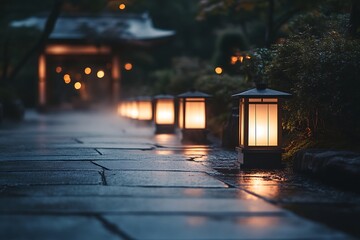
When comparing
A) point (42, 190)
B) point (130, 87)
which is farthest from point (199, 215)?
point (130, 87)

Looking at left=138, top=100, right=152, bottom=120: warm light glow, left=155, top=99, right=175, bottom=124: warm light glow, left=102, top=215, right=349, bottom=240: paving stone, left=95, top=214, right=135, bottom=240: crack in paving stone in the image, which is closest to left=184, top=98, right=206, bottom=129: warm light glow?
left=155, top=99, right=175, bottom=124: warm light glow

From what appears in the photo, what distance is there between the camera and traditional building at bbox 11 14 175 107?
42.8 meters

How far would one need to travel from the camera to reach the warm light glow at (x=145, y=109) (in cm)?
2642

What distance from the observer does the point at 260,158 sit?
35.2 ft

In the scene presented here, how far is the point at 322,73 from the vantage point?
33.7 feet

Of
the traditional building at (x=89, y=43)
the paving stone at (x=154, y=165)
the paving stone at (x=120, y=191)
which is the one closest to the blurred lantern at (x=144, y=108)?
the paving stone at (x=154, y=165)

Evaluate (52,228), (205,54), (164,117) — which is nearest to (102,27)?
(205,54)

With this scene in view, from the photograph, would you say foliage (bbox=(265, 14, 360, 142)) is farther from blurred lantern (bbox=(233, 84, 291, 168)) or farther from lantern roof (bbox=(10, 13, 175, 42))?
lantern roof (bbox=(10, 13, 175, 42))

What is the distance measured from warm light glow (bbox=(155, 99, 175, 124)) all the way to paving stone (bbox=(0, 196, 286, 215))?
13.6 m

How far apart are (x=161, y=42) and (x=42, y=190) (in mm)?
36223

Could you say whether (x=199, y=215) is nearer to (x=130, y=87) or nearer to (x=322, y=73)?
(x=322, y=73)

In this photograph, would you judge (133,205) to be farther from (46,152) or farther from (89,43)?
(89,43)

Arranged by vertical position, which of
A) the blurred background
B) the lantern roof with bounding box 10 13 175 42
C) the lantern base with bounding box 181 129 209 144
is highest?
the lantern roof with bounding box 10 13 175 42

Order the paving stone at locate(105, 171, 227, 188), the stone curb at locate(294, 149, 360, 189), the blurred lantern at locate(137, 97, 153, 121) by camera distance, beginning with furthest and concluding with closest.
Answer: the blurred lantern at locate(137, 97, 153, 121) < the paving stone at locate(105, 171, 227, 188) < the stone curb at locate(294, 149, 360, 189)
